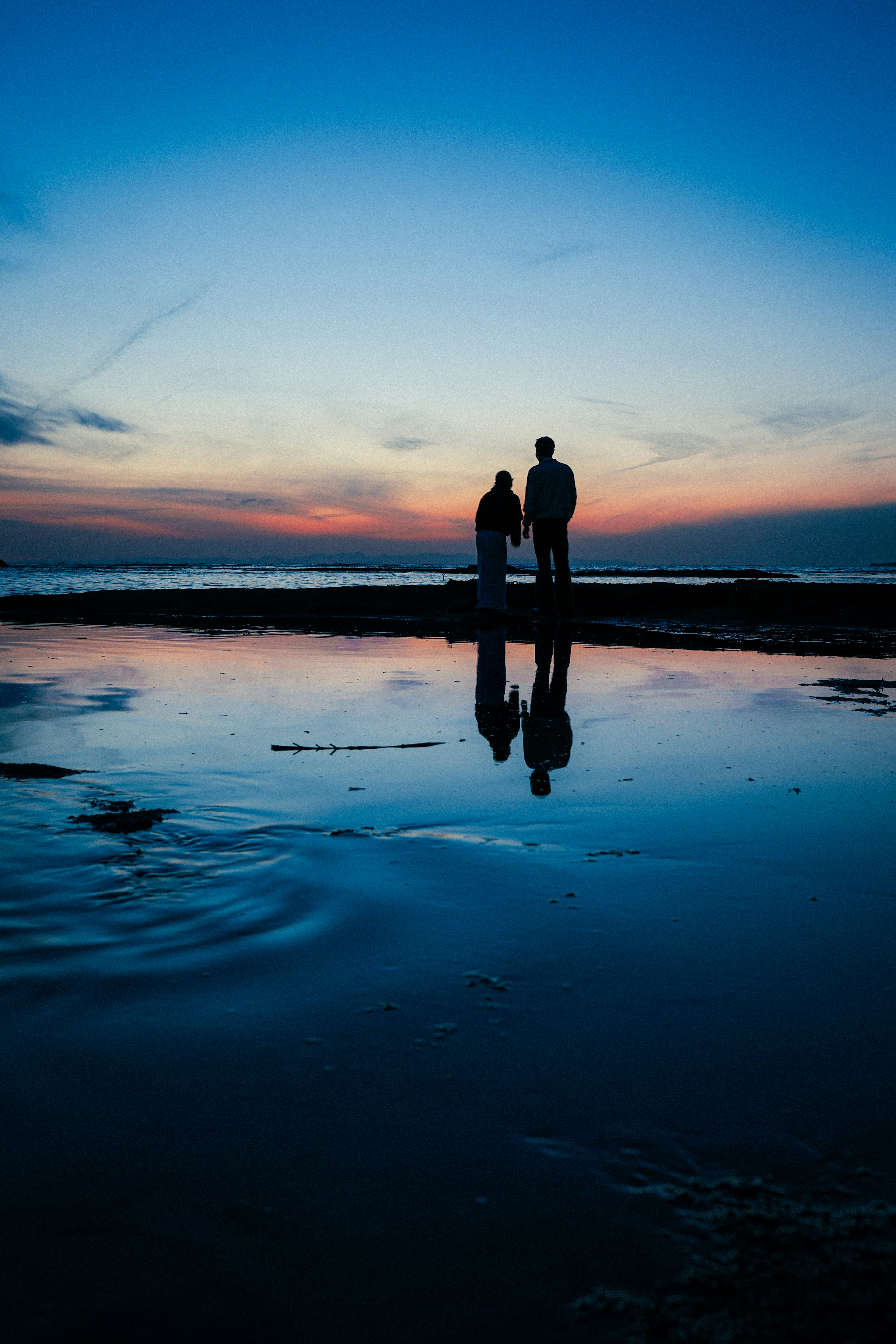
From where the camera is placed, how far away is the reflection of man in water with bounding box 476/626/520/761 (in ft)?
13.4

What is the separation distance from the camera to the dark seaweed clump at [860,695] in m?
4.96

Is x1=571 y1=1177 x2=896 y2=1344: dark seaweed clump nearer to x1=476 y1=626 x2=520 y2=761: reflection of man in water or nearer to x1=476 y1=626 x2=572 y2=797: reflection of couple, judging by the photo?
x1=476 y1=626 x2=572 y2=797: reflection of couple

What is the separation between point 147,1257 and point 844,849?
2063 millimetres

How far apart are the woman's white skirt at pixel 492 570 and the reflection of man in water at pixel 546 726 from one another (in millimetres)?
4399

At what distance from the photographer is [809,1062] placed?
56.0 inches

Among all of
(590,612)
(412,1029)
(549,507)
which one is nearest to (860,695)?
(412,1029)

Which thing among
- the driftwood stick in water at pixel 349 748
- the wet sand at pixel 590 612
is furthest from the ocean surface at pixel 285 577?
the driftwood stick in water at pixel 349 748

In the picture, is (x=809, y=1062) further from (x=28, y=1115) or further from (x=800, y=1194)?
(x=28, y=1115)

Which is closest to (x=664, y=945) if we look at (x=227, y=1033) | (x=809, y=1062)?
(x=809, y=1062)

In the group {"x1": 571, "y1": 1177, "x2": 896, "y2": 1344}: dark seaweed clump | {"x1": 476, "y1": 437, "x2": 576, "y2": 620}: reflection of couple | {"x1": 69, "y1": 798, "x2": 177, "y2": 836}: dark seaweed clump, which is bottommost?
{"x1": 571, "y1": 1177, "x2": 896, "y2": 1344}: dark seaweed clump

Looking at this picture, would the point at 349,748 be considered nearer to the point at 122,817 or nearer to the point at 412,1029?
the point at 122,817

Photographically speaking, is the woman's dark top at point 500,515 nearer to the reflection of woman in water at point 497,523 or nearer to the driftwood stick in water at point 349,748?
the reflection of woman in water at point 497,523

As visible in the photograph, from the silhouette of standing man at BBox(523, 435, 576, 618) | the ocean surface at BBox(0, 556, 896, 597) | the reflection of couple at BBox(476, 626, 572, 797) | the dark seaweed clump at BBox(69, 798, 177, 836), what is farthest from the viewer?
the ocean surface at BBox(0, 556, 896, 597)

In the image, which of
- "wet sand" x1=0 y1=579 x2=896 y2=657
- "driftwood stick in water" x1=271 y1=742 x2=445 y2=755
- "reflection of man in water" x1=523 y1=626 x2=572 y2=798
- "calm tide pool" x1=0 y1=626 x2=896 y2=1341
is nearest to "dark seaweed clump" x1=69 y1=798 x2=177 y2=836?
"calm tide pool" x1=0 y1=626 x2=896 y2=1341
